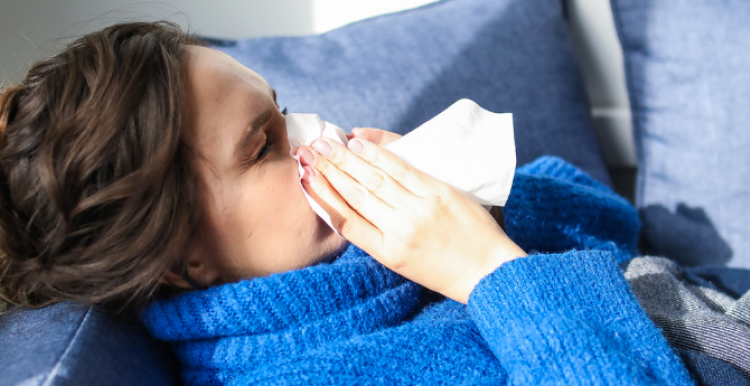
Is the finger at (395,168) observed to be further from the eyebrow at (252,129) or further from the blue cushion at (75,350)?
the blue cushion at (75,350)

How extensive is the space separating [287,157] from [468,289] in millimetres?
316

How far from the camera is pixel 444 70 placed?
1.22 metres

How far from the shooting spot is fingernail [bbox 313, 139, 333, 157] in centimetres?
74

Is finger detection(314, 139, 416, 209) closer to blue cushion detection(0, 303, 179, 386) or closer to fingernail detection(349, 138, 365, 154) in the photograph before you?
fingernail detection(349, 138, 365, 154)

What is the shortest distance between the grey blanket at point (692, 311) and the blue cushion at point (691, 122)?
210mm

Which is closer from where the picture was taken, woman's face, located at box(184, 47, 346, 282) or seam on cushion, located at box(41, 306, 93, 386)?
seam on cushion, located at box(41, 306, 93, 386)

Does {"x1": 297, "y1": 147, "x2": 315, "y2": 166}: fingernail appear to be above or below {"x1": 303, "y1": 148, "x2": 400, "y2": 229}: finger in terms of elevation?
above

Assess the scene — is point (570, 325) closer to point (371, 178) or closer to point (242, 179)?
point (371, 178)

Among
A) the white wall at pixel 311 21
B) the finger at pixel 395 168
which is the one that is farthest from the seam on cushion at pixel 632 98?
the finger at pixel 395 168

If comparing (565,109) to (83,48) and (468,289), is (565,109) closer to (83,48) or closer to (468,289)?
(468,289)

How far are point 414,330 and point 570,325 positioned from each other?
0.64 ft

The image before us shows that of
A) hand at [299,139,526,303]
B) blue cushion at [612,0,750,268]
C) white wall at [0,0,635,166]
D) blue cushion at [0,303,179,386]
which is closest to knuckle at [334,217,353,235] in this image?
hand at [299,139,526,303]

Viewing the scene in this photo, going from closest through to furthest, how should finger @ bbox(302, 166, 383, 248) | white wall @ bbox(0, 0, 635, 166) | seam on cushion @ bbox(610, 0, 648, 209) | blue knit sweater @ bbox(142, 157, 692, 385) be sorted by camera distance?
blue knit sweater @ bbox(142, 157, 692, 385) < finger @ bbox(302, 166, 383, 248) < white wall @ bbox(0, 0, 635, 166) < seam on cushion @ bbox(610, 0, 648, 209)

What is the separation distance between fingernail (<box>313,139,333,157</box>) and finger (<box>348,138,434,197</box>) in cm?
3
